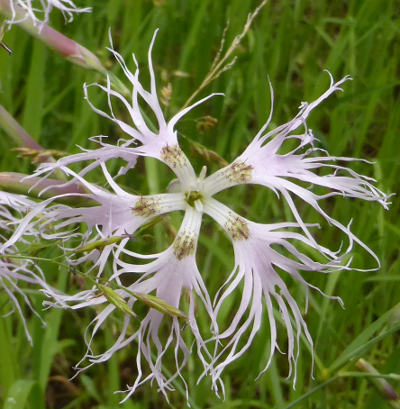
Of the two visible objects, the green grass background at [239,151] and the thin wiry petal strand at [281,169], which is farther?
the green grass background at [239,151]

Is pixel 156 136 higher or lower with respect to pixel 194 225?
higher

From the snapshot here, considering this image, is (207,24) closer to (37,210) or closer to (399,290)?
(399,290)

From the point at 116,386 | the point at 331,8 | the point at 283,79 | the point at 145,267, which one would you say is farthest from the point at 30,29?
the point at 331,8

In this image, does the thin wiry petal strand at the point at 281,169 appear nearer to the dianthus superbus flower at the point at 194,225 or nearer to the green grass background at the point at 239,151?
the dianthus superbus flower at the point at 194,225

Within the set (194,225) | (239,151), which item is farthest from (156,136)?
(239,151)

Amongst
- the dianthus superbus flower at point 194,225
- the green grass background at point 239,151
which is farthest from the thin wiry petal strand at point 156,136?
the green grass background at point 239,151

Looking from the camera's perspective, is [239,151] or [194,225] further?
[239,151]

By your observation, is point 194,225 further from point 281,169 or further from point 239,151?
point 239,151

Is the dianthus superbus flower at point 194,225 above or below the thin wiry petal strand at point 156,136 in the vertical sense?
below
